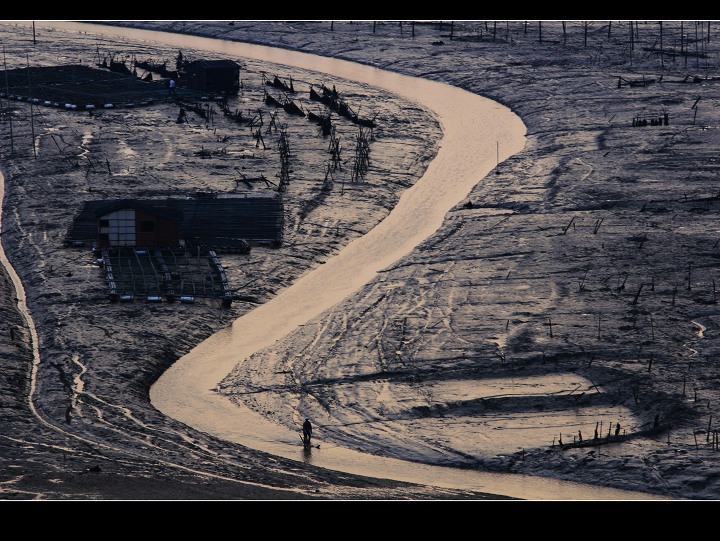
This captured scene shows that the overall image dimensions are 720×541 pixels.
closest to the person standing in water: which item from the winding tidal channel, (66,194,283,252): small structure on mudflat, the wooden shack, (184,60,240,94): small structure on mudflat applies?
the winding tidal channel

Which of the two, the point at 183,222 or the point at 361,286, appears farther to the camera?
the point at 183,222

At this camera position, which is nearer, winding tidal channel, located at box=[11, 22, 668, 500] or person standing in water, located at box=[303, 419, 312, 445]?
winding tidal channel, located at box=[11, 22, 668, 500]

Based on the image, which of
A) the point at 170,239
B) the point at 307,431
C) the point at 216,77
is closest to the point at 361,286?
the point at 170,239

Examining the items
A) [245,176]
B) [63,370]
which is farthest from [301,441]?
[245,176]

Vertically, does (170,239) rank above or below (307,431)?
above

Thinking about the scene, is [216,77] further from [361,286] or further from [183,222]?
[361,286]

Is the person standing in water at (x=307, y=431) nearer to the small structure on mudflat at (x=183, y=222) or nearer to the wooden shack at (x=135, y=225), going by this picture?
the small structure on mudflat at (x=183, y=222)

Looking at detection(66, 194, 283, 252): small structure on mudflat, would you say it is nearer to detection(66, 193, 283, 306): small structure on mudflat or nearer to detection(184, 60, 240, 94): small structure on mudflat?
detection(66, 193, 283, 306): small structure on mudflat
